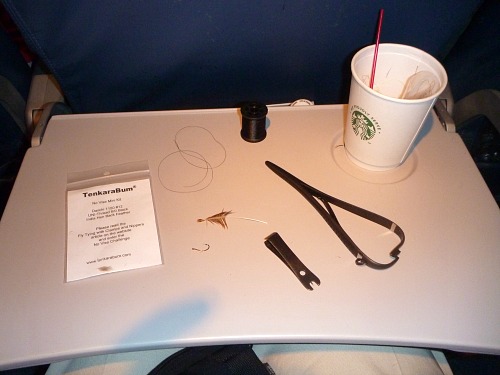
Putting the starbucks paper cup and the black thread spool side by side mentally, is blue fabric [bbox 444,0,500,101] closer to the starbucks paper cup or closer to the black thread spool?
the starbucks paper cup

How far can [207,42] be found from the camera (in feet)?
2.29

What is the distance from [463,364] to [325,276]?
2.49ft

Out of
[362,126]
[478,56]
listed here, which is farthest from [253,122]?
[478,56]

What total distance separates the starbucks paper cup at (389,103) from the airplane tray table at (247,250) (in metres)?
0.05

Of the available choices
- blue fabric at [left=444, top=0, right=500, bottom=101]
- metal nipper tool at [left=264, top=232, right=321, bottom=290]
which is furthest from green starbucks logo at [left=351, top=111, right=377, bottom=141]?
blue fabric at [left=444, top=0, right=500, bottom=101]

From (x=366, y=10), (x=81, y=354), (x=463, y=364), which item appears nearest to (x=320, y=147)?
(x=366, y=10)

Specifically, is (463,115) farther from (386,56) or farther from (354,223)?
(354,223)

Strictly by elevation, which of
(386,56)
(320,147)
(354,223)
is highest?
(386,56)

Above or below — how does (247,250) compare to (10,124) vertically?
below

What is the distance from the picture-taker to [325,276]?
0.50 meters

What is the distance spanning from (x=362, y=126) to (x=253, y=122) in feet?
0.61

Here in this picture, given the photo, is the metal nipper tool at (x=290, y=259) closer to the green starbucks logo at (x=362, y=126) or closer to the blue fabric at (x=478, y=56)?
the green starbucks logo at (x=362, y=126)

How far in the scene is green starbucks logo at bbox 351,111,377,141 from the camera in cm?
56

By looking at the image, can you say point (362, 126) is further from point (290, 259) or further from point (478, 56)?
point (478, 56)
